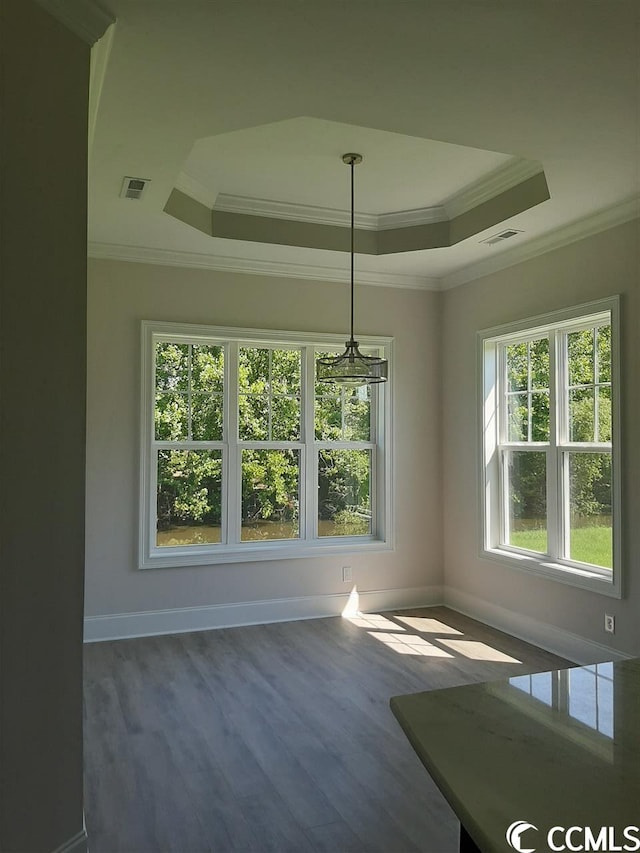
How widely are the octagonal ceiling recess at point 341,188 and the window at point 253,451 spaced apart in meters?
0.89

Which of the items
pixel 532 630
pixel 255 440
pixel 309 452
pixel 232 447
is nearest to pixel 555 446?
pixel 532 630

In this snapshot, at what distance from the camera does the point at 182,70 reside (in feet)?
8.20

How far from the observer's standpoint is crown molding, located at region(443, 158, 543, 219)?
3891 mm

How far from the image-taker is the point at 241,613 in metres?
5.10

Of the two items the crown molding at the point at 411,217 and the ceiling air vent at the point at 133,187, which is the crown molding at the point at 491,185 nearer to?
the crown molding at the point at 411,217

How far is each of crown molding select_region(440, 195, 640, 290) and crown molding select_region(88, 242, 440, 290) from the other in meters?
0.42

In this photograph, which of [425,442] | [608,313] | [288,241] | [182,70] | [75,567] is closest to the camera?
[75,567]

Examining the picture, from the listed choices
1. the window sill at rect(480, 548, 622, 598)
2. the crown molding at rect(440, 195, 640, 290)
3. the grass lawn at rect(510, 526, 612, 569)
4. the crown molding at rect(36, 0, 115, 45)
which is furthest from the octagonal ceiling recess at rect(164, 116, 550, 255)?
Result: the window sill at rect(480, 548, 622, 598)

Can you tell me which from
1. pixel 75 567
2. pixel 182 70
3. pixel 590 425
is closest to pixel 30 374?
pixel 75 567

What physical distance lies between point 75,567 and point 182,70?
6.24ft

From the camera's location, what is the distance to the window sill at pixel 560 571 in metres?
4.04

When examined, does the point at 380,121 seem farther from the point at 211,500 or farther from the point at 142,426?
the point at 211,500

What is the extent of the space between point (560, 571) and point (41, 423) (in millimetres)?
3588

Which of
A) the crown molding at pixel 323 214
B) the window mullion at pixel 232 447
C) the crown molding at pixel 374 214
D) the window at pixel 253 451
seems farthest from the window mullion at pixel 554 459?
the window mullion at pixel 232 447
